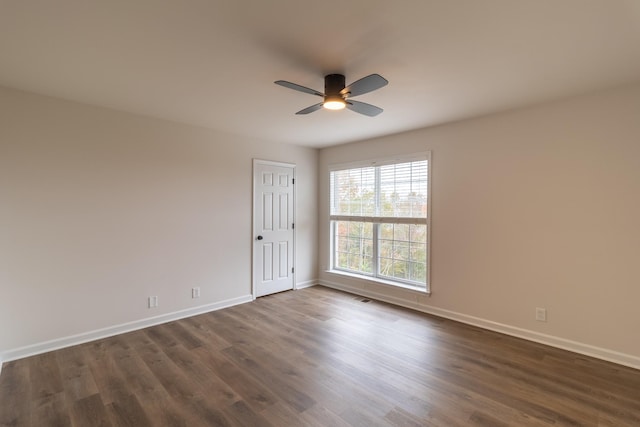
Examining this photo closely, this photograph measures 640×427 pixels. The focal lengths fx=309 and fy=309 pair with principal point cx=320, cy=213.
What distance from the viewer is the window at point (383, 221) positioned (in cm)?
431

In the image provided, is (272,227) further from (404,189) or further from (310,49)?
(310,49)

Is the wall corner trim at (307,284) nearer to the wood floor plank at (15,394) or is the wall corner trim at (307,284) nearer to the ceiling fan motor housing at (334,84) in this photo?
the wood floor plank at (15,394)

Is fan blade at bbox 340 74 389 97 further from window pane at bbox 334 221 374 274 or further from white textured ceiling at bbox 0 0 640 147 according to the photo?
window pane at bbox 334 221 374 274

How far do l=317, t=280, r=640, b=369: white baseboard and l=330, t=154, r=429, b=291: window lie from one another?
270 millimetres

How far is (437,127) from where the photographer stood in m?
4.04

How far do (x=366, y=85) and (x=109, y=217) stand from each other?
3091 mm

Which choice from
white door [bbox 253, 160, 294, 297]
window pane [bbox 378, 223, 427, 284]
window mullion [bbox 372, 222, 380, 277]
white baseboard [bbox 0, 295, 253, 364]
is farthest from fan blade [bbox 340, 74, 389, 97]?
white baseboard [bbox 0, 295, 253, 364]

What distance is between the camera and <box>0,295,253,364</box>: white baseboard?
2912mm

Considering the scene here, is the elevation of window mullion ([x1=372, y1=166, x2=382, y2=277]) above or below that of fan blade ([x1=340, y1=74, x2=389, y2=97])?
below

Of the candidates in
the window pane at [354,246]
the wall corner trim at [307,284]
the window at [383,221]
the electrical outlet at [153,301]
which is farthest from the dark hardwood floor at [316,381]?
the wall corner trim at [307,284]

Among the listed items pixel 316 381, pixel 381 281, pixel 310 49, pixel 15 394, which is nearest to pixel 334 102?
pixel 310 49

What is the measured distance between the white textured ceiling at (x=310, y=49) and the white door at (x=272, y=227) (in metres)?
1.70

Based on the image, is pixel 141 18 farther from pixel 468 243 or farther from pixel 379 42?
pixel 468 243

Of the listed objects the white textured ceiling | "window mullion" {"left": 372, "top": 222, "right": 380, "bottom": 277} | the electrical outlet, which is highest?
the white textured ceiling
